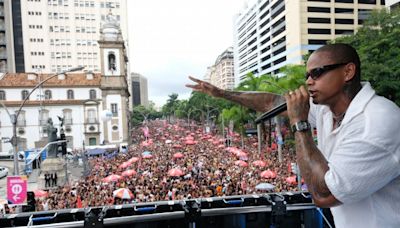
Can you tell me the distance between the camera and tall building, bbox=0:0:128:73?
6781 centimetres

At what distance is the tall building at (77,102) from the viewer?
46.2 meters

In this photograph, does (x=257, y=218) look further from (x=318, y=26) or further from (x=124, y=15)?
(x=124, y=15)

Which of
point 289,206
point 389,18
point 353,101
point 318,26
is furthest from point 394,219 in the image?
point 318,26

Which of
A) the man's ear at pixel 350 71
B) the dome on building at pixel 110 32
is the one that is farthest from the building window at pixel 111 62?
the man's ear at pixel 350 71

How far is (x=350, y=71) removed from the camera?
1.46m

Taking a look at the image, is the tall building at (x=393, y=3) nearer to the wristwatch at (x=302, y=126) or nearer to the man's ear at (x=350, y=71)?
the man's ear at (x=350, y=71)

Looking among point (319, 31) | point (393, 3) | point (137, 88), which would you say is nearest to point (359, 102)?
point (393, 3)

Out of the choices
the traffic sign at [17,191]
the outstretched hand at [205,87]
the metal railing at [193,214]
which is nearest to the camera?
the outstretched hand at [205,87]

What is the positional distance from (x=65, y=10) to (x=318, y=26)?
57079 mm

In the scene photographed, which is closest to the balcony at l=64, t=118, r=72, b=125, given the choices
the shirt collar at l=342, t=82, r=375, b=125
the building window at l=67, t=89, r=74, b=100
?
the building window at l=67, t=89, r=74, b=100

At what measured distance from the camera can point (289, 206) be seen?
5766 mm

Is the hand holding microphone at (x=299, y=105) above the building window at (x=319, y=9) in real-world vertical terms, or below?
below

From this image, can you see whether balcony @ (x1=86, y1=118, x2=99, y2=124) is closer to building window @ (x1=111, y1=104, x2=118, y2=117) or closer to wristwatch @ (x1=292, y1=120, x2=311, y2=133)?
building window @ (x1=111, y1=104, x2=118, y2=117)

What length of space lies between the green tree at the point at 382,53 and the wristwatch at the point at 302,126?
1473cm
